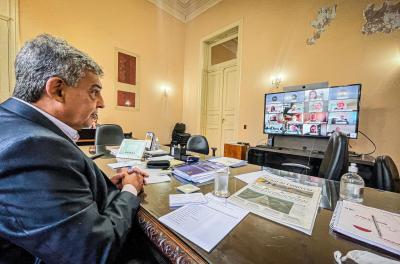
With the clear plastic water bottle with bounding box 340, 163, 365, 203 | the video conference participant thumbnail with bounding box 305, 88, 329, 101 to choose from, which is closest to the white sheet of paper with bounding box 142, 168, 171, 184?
the clear plastic water bottle with bounding box 340, 163, 365, 203

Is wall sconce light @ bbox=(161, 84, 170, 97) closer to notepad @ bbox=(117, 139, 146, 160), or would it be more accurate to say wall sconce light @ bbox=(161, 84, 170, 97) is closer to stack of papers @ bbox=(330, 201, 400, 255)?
notepad @ bbox=(117, 139, 146, 160)

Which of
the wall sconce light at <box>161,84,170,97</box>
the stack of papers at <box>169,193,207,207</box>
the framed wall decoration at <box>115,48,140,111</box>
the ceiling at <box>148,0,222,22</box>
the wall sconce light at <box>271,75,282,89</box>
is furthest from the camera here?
the wall sconce light at <box>161,84,170,97</box>

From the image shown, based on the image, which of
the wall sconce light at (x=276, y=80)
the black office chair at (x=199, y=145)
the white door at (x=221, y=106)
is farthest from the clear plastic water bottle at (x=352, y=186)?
the white door at (x=221, y=106)

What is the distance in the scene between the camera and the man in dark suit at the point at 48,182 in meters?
0.43

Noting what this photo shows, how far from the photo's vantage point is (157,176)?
1.06 meters

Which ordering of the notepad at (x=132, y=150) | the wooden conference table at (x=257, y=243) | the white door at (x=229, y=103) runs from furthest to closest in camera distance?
the white door at (x=229, y=103)
the notepad at (x=132, y=150)
the wooden conference table at (x=257, y=243)

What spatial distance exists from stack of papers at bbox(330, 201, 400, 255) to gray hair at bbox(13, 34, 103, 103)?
3.36ft

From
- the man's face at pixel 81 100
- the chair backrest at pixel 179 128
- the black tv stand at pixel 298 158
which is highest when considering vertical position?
the man's face at pixel 81 100

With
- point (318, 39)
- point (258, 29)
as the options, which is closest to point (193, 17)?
point (258, 29)

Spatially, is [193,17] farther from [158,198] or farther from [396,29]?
[158,198]

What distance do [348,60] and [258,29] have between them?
1766 millimetres

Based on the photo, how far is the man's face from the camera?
65 centimetres

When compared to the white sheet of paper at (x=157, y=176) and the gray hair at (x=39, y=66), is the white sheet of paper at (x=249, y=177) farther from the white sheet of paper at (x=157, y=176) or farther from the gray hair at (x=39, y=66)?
the gray hair at (x=39, y=66)

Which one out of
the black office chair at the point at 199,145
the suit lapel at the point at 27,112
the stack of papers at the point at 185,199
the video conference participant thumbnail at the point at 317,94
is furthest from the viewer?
the black office chair at the point at 199,145
